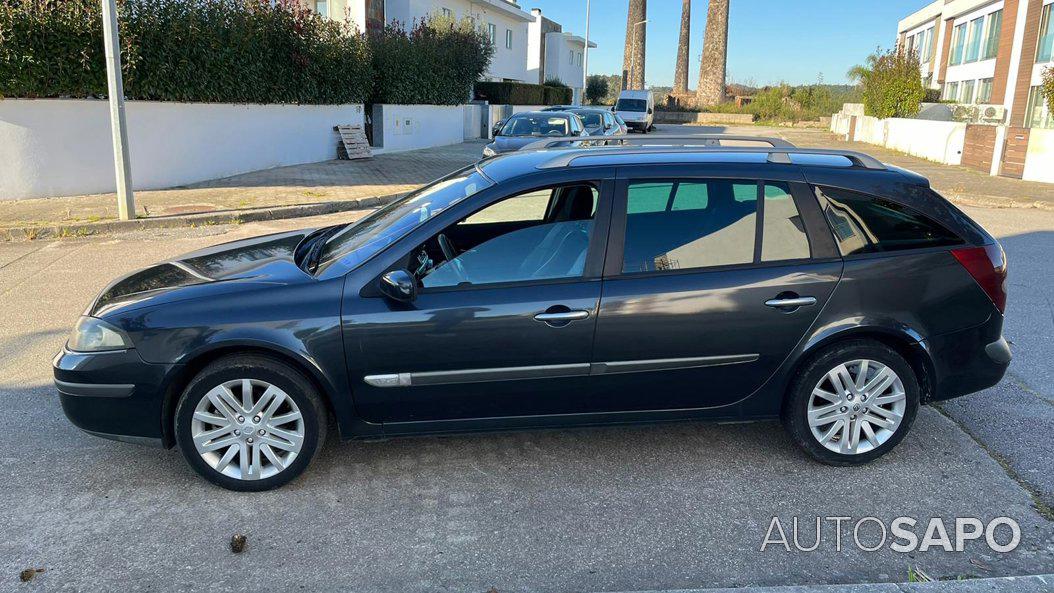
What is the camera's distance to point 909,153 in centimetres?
2805

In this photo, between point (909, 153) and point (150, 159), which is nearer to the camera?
point (150, 159)

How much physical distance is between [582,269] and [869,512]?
1722 millimetres

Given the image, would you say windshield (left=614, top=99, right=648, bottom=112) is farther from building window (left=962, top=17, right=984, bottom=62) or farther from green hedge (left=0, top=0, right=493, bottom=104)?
building window (left=962, top=17, right=984, bottom=62)

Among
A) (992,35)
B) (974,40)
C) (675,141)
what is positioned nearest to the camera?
(675,141)

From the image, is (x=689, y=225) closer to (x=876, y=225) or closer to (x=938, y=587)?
(x=876, y=225)

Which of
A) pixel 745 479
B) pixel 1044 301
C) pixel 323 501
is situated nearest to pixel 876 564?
pixel 745 479

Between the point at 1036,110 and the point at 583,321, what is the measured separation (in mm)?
36974

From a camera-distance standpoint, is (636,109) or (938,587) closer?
(938,587)

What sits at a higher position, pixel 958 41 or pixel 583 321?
pixel 958 41

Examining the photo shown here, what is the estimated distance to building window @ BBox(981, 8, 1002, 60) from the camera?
130 feet

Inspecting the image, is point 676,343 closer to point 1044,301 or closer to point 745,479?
point 745,479

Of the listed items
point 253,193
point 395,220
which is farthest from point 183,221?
point 395,220

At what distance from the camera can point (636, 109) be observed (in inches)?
1479

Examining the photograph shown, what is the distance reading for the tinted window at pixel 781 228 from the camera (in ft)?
13.0
